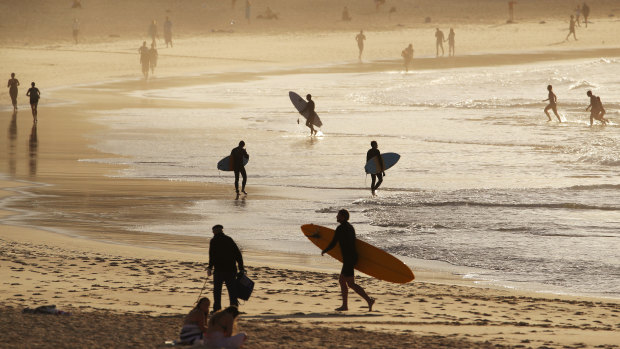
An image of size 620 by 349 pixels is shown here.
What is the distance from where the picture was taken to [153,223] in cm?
1792

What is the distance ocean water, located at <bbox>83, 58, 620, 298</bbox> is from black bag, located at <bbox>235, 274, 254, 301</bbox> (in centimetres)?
420

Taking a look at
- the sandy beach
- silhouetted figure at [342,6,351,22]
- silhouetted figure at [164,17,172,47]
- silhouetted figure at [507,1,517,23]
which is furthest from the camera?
silhouetted figure at [507,1,517,23]

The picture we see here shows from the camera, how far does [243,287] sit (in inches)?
448

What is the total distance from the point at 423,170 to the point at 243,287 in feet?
44.6

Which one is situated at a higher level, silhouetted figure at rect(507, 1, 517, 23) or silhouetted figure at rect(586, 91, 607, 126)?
silhouetted figure at rect(507, 1, 517, 23)

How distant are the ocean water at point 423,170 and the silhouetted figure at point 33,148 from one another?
181cm

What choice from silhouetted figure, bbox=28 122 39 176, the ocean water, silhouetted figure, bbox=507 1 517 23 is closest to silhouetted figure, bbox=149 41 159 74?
the ocean water

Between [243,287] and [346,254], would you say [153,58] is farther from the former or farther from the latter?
[243,287]

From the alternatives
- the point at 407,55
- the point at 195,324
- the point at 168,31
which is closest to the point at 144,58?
the point at 168,31

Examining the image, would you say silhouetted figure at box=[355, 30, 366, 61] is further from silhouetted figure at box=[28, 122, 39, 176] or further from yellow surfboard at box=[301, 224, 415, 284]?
yellow surfboard at box=[301, 224, 415, 284]

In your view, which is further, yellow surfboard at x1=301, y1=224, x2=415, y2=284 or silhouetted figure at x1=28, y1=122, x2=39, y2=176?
silhouetted figure at x1=28, y1=122, x2=39, y2=176

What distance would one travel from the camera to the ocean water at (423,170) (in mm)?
16016

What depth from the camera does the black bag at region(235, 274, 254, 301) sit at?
37.2 ft

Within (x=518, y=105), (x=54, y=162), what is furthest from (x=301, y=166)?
(x=518, y=105)
